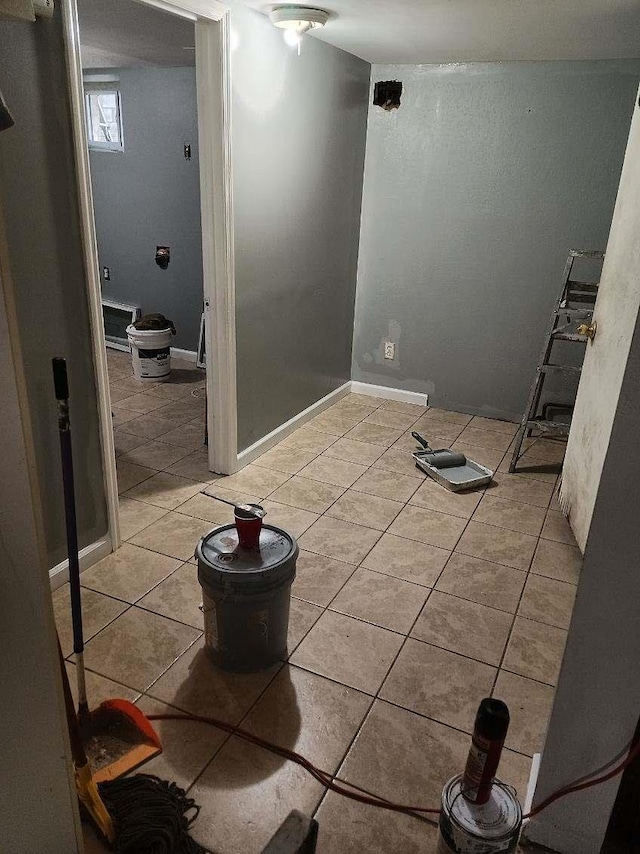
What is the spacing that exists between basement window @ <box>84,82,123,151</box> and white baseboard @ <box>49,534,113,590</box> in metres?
3.85

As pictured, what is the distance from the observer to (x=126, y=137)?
16.9 ft

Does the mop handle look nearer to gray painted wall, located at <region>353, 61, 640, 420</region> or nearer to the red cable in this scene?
the red cable

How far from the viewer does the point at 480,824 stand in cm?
138

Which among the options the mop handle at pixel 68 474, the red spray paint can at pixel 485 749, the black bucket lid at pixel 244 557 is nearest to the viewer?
the red spray paint can at pixel 485 749

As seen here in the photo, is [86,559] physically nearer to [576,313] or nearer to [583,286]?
[576,313]

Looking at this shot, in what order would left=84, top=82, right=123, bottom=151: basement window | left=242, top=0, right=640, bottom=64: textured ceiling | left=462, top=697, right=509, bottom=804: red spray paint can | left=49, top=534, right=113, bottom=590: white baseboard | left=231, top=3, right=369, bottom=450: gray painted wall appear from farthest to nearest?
1. left=84, top=82, right=123, bottom=151: basement window
2. left=231, top=3, right=369, bottom=450: gray painted wall
3. left=242, top=0, right=640, bottom=64: textured ceiling
4. left=49, top=534, right=113, bottom=590: white baseboard
5. left=462, top=697, right=509, bottom=804: red spray paint can

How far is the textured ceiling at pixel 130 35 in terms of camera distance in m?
3.13

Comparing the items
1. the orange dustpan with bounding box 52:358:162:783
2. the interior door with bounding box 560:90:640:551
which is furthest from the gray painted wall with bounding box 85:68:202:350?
the orange dustpan with bounding box 52:358:162:783

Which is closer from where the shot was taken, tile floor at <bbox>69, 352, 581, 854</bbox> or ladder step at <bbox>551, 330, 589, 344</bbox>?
tile floor at <bbox>69, 352, 581, 854</bbox>

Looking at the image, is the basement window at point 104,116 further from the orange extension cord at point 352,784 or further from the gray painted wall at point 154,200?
the orange extension cord at point 352,784

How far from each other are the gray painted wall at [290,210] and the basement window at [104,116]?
2.23 metres

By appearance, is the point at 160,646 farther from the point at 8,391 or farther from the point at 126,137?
the point at 126,137

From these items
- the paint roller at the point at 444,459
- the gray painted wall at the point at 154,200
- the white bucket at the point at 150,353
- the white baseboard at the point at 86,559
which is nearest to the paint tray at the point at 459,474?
the paint roller at the point at 444,459

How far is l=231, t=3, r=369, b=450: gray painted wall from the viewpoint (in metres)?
3.07
